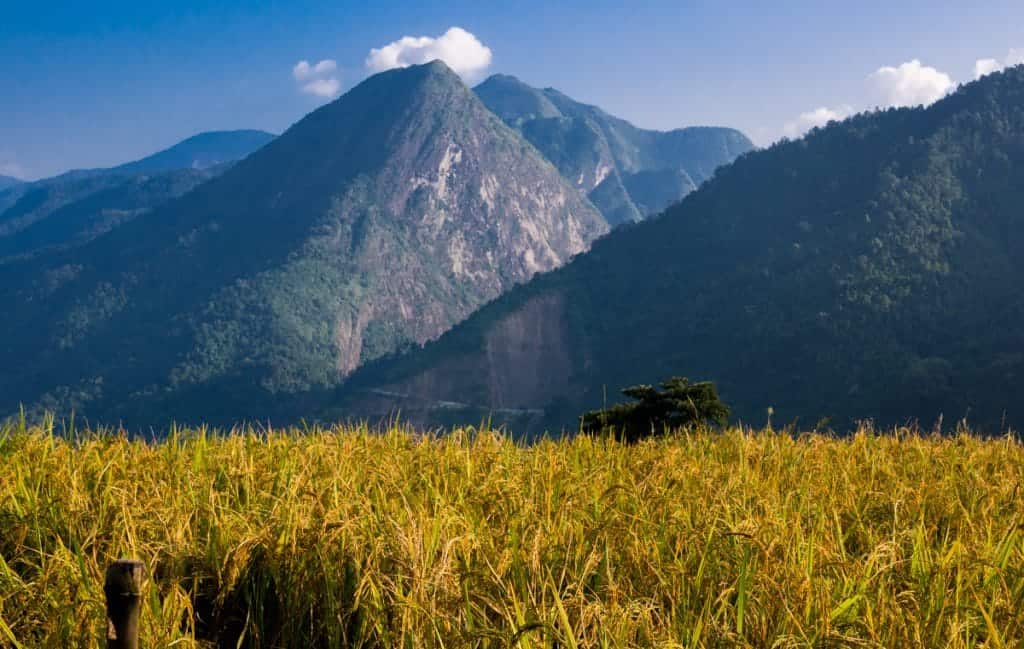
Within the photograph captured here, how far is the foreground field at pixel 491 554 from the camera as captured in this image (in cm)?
232

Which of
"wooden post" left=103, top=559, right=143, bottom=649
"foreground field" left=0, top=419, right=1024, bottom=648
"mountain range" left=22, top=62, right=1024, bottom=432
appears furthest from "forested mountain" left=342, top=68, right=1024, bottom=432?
"wooden post" left=103, top=559, right=143, bottom=649

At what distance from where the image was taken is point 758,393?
349ft

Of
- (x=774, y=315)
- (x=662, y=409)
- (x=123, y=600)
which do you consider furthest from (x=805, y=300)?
(x=123, y=600)

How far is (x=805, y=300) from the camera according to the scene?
389ft

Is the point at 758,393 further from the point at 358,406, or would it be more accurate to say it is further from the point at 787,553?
the point at 787,553

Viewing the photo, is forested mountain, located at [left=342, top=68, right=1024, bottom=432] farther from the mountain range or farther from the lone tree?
the lone tree

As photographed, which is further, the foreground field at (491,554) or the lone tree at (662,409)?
the lone tree at (662,409)

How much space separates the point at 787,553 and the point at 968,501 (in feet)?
6.07

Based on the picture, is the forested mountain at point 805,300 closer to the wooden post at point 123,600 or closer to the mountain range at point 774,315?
the mountain range at point 774,315

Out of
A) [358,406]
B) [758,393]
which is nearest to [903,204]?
[758,393]

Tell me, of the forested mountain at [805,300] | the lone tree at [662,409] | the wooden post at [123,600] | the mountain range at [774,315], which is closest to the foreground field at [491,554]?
the wooden post at [123,600]

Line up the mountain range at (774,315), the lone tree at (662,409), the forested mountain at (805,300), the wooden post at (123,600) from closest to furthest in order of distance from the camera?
the wooden post at (123,600) < the lone tree at (662,409) < the forested mountain at (805,300) < the mountain range at (774,315)

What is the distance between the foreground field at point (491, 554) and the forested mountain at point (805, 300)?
73.2 metres

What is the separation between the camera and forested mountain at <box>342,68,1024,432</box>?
3669 inches
